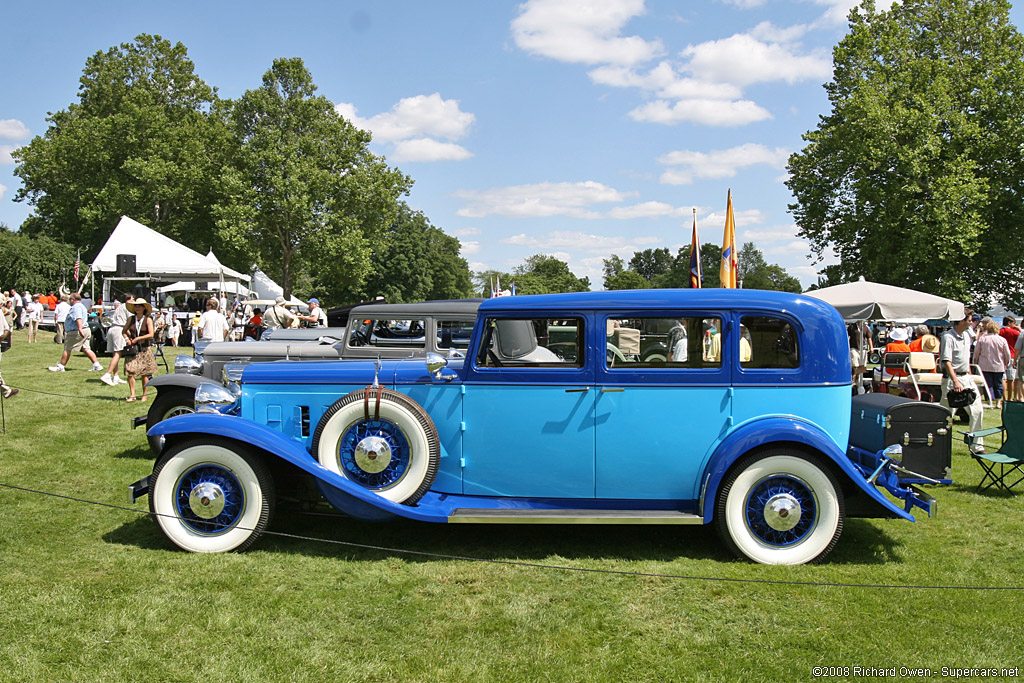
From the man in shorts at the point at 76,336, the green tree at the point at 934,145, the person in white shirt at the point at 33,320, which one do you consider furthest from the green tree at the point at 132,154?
the green tree at the point at 934,145

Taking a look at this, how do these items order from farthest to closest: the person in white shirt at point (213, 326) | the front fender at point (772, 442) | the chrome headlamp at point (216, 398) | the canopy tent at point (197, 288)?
the canopy tent at point (197, 288) < the person in white shirt at point (213, 326) < the chrome headlamp at point (216, 398) < the front fender at point (772, 442)

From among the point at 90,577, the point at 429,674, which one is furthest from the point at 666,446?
the point at 90,577

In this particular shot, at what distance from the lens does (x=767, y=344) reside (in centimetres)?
481

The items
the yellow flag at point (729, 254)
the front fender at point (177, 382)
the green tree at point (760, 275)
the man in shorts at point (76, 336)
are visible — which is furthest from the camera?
the green tree at point (760, 275)

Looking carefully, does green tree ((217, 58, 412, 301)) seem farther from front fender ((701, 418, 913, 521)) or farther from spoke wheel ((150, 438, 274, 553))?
front fender ((701, 418, 913, 521))

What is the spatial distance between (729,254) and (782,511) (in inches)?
290

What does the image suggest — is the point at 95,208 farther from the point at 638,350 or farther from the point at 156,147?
the point at 638,350

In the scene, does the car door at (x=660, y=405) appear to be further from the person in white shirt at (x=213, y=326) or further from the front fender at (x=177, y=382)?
the person in white shirt at (x=213, y=326)

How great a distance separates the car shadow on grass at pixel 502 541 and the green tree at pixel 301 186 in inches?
1448

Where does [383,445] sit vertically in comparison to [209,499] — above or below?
above

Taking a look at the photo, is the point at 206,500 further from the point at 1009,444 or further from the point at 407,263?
the point at 407,263

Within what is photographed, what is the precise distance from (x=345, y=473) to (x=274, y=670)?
1729 mm

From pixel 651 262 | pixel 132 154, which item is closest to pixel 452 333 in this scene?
pixel 132 154

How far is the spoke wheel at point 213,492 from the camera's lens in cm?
482
